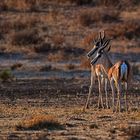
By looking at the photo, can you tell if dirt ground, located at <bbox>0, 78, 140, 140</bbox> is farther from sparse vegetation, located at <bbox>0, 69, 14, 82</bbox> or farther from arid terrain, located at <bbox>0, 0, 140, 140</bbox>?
sparse vegetation, located at <bbox>0, 69, 14, 82</bbox>

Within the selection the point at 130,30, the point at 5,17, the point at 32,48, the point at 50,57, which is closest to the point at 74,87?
the point at 50,57

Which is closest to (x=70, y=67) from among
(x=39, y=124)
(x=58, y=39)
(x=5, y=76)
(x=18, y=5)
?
(x=5, y=76)

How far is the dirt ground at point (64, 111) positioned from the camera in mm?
14961

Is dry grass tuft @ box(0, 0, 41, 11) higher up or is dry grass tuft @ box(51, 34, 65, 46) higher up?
dry grass tuft @ box(0, 0, 41, 11)

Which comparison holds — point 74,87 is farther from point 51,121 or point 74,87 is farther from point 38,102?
point 51,121

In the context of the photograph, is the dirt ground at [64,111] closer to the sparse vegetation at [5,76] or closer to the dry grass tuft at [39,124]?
the dry grass tuft at [39,124]

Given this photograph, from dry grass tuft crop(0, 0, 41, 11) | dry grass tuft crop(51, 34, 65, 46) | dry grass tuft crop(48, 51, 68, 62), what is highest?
dry grass tuft crop(0, 0, 41, 11)

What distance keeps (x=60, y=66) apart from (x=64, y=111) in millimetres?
13872

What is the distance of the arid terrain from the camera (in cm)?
1579

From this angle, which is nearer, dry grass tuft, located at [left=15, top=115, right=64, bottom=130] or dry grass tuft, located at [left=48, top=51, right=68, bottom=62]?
dry grass tuft, located at [left=15, top=115, right=64, bottom=130]

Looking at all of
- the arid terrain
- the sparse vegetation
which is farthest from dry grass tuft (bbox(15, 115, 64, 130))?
the sparse vegetation

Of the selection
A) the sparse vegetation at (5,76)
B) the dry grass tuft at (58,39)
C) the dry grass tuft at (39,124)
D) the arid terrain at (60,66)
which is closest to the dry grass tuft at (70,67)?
the arid terrain at (60,66)

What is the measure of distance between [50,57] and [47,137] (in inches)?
818

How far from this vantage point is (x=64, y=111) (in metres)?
19.5
